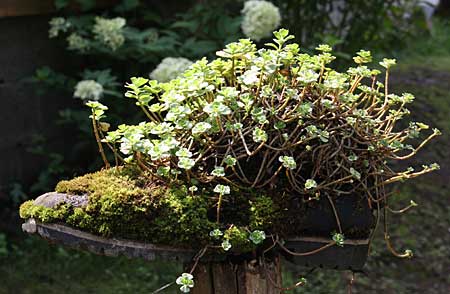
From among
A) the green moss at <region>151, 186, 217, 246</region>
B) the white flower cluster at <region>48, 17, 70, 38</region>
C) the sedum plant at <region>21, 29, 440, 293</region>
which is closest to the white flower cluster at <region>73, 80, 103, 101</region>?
the white flower cluster at <region>48, 17, 70, 38</region>

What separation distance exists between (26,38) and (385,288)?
2.55 metres

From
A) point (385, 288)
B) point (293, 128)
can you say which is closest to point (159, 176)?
point (293, 128)

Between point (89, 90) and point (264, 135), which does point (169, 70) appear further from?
point (264, 135)

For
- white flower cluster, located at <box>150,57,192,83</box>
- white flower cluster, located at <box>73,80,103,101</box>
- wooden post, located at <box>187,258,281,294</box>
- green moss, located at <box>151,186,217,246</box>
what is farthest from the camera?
white flower cluster, located at <box>73,80,103,101</box>

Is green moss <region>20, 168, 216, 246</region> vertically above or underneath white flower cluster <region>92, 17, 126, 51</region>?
above

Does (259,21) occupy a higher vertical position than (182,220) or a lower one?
lower

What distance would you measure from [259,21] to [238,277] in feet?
9.04

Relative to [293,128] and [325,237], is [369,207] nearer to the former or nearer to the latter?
[325,237]

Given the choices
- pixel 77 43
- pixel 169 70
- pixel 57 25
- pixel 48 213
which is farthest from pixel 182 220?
pixel 57 25

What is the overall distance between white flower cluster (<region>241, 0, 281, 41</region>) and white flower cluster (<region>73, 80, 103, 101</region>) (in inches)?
34.6

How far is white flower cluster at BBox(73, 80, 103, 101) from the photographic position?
14.6 ft

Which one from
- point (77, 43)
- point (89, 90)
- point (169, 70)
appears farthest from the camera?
point (77, 43)

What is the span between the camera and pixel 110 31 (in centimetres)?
460

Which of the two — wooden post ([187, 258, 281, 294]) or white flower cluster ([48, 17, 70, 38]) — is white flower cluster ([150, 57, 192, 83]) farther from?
wooden post ([187, 258, 281, 294])
